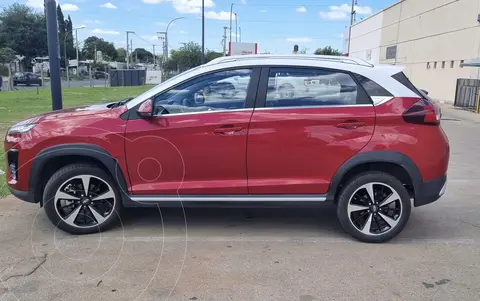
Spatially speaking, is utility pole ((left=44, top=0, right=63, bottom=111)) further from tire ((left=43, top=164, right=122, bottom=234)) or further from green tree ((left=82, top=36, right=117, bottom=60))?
green tree ((left=82, top=36, right=117, bottom=60))

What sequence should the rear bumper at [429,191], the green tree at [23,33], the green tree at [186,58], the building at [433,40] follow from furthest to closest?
the green tree at [23,33] → the green tree at [186,58] → the building at [433,40] → the rear bumper at [429,191]

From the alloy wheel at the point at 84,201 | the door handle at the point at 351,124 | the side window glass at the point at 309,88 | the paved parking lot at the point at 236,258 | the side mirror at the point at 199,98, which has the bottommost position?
the paved parking lot at the point at 236,258

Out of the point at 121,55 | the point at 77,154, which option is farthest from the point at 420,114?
the point at 121,55

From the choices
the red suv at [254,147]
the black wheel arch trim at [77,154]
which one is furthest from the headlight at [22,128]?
the black wheel arch trim at [77,154]

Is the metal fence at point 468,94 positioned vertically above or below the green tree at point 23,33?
below

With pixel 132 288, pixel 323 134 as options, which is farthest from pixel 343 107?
pixel 132 288

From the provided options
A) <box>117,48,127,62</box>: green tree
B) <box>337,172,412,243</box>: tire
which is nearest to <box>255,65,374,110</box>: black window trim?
<box>337,172,412,243</box>: tire

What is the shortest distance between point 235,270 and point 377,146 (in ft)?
5.82

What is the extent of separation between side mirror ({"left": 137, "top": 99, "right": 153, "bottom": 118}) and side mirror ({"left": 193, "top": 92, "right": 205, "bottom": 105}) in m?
0.44

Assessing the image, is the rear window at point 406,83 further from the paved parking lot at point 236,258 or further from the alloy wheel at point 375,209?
the paved parking lot at point 236,258

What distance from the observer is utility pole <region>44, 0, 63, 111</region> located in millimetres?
6527

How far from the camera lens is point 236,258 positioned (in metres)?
3.91

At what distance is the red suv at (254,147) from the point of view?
4102mm

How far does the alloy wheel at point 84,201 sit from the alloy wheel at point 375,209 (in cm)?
243
